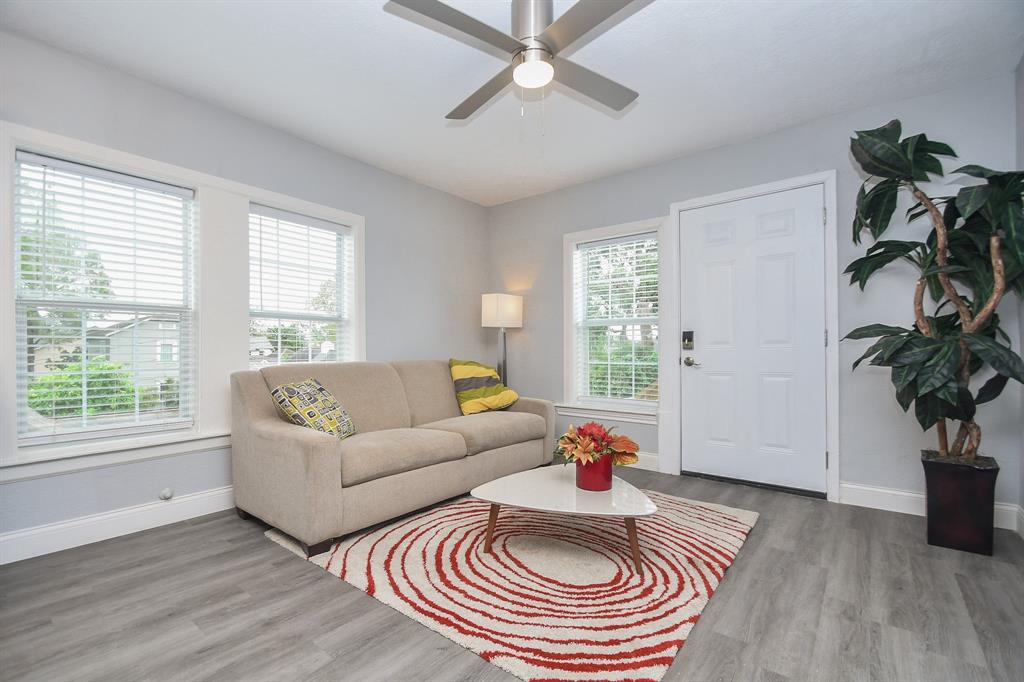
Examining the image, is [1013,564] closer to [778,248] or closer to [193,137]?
[778,248]

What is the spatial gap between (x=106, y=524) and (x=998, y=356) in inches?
175

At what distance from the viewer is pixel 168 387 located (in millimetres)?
2857

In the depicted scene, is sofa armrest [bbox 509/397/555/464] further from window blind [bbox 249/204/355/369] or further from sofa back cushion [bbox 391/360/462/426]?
window blind [bbox 249/204/355/369]

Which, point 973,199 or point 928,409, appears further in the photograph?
point 928,409

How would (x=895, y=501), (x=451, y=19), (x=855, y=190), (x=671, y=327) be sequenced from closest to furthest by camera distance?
(x=451, y=19)
(x=895, y=501)
(x=855, y=190)
(x=671, y=327)

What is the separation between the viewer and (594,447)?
227 cm

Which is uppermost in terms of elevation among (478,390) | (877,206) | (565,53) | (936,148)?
(565,53)

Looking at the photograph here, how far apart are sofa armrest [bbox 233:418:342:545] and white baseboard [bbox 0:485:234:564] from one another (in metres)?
0.49

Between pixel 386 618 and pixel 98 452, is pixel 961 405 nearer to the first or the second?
pixel 386 618

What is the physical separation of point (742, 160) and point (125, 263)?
4.06 meters

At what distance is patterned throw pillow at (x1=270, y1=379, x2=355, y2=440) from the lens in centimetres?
270

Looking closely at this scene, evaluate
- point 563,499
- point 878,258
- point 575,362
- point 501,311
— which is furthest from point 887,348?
point 501,311

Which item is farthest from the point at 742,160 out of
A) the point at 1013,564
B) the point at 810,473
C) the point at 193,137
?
the point at 193,137

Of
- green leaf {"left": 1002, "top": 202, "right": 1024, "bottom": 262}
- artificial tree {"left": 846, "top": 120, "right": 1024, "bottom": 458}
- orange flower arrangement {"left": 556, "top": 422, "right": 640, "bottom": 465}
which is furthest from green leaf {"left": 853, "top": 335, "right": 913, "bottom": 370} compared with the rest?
orange flower arrangement {"left": 556, "top": 422, "right": 640, "bottom": 465}
